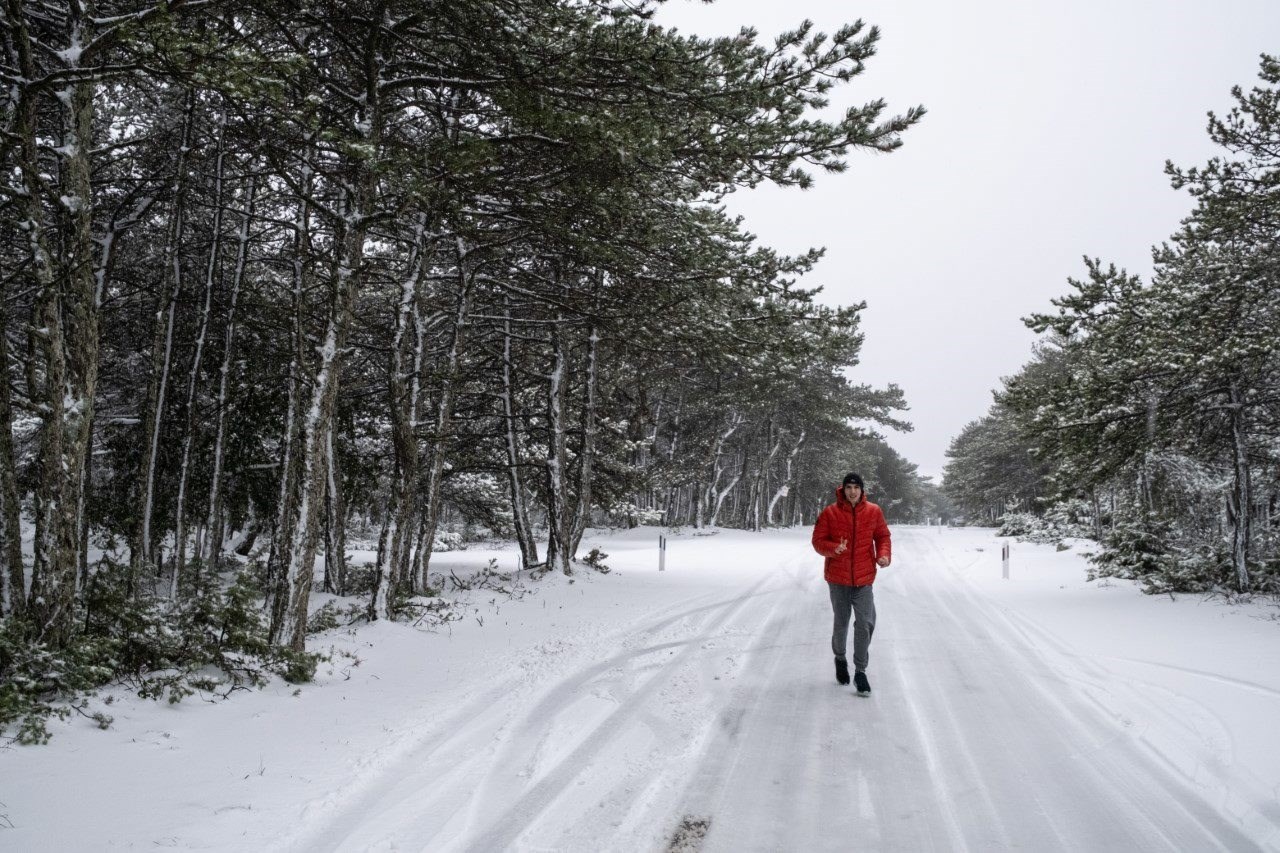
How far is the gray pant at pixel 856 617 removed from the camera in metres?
6.57

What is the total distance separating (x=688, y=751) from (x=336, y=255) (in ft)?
18.9

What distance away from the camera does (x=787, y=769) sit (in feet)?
15.4

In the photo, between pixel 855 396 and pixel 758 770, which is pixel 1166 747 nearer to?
pixel 758 770

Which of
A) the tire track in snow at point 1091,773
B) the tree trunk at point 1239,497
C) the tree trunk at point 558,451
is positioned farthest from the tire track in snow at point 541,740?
the tree trunk at point 1239,497

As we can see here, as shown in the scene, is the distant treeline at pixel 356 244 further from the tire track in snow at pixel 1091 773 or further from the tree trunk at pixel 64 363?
the tire track in snow at pixel 1091 773

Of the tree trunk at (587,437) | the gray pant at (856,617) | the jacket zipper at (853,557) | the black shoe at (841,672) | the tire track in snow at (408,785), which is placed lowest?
the tire track in snow at (408,785)

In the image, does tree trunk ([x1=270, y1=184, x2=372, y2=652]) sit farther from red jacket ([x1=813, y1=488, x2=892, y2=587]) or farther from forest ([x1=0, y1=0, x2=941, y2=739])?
red jacket ([x1=813, y1=488, x2=892, y2=587])

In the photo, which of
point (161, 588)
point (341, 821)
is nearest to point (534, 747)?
point (341, 821)

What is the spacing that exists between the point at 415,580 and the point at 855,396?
97.2ft

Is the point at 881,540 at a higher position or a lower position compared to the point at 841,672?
higher

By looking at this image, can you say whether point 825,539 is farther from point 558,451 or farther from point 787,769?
point 558,451

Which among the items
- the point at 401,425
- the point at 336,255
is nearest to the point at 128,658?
the point at 336,255

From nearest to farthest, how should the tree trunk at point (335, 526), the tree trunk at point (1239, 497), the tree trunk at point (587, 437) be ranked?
1. the tree trunk at point (1239, 497)
2. the tree trunk at point (335, 526)
3. the tree trunk at point (587, 437)

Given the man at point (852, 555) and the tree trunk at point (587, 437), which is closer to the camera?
the man at point (852, 555)
